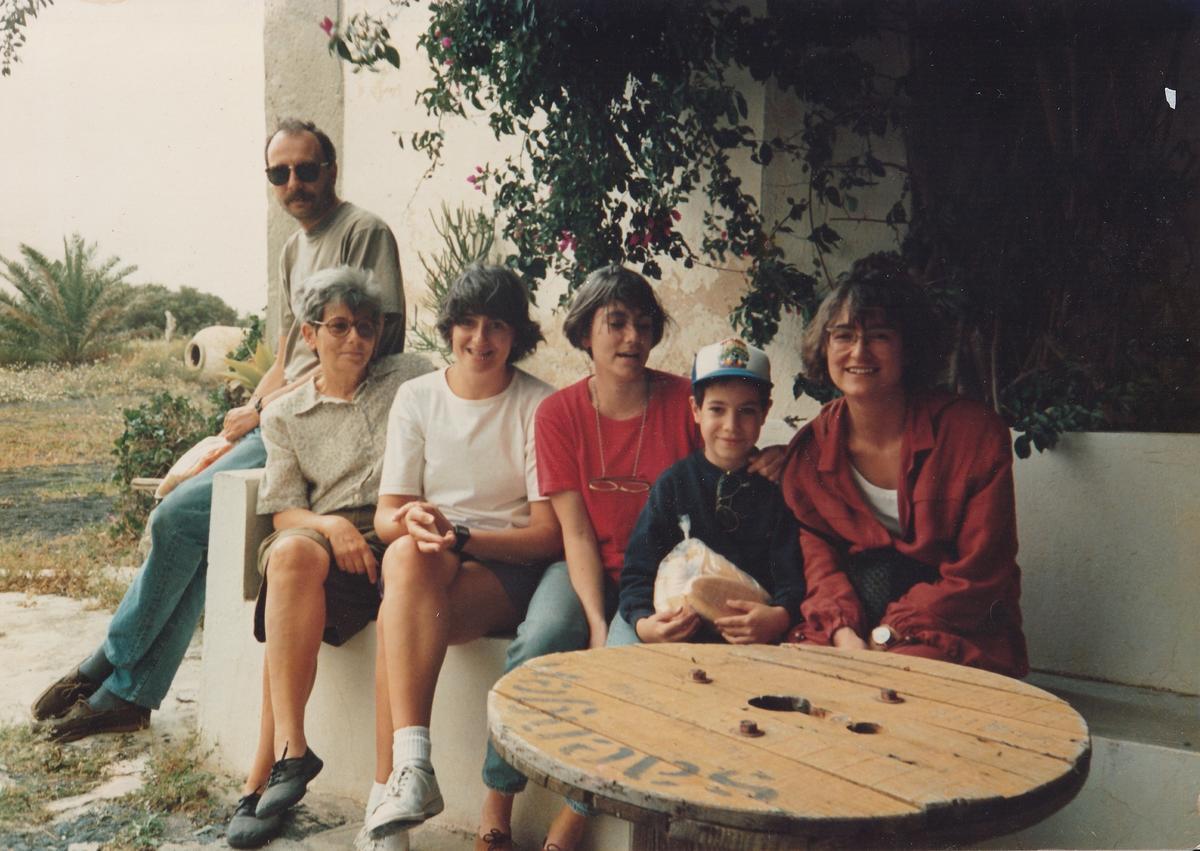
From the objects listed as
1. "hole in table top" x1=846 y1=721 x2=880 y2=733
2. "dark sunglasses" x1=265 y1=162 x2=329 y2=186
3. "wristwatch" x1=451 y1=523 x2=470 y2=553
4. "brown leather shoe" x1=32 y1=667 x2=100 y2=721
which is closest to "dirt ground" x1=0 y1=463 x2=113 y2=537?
"brown leather shoe" x1=32 y1=667 x2=100 y2=721

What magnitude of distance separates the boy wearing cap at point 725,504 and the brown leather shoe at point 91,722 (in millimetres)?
2139

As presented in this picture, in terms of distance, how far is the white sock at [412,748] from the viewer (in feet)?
9.50

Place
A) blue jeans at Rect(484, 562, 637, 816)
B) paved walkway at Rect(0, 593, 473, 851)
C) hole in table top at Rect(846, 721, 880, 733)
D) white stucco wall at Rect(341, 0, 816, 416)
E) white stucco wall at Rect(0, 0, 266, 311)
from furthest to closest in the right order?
white stucco wall at Rect(0, 0, 266, 311) < white stucco wall at Rect(341, 0, 816, 416) < paved walkway at Rect(0, 593, 473, 851) < blue jeans at Rect(484, 562, 637, 816) < hole in table top at Rect(846, 721, 880, 733)

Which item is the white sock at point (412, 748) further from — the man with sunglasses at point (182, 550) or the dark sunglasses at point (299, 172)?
the dark sunglasses at point (299, 172)

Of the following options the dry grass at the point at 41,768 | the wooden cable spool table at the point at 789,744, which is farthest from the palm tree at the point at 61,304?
the wooden cable spool table at the point at 789,744

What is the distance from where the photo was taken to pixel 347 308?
3.59 m

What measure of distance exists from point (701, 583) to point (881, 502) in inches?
21.2

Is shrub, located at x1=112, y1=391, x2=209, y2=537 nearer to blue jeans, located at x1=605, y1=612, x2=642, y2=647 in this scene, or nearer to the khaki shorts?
the khaki shorts

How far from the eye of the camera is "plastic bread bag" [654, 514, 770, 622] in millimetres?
2697

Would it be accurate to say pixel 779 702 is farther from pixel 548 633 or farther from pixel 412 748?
pixel 412 748

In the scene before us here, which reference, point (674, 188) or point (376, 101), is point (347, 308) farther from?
point (376, 101)

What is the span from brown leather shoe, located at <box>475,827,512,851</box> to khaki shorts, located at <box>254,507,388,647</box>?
81 cm

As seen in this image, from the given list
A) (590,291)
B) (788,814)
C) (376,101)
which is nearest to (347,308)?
(590,291)

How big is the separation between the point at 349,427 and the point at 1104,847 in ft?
7.86
